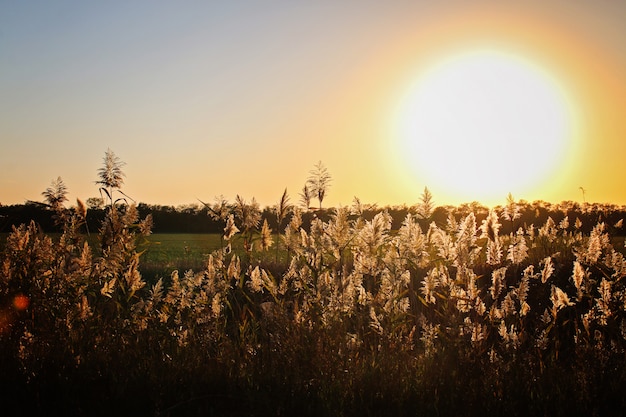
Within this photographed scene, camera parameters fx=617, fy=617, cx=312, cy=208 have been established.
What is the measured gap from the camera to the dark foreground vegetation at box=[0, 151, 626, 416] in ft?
15.1

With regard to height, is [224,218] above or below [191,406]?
above

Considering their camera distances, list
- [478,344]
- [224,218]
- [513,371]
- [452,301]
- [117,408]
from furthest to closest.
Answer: [224,218] < [452,301] < [478,344] < [513,371] < [117,408]

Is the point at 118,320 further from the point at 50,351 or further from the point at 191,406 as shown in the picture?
the point at 191,406

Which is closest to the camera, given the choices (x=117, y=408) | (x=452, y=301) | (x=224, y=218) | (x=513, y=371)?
(x=117, y=408)

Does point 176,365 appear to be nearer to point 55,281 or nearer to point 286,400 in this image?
point 286,400

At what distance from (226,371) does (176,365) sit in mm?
422

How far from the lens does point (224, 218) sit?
6949mm

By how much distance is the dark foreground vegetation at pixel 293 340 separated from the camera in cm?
462

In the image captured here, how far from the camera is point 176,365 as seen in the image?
16.6ft

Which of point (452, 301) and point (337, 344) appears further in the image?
point (452, 301)

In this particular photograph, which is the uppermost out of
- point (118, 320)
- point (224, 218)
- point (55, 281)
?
point (224, 218)

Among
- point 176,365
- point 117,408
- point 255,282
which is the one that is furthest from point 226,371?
point 255,282

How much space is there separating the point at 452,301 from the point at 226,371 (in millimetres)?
2358

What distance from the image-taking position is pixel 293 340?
5148 mm
